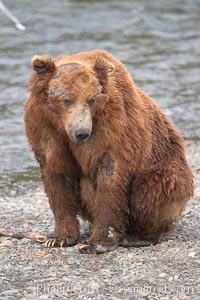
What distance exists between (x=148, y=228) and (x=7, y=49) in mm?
11380

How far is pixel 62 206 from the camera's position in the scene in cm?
654

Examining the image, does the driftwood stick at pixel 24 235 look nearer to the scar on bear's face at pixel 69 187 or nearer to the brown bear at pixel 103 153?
the brown bear at pixel 103 153

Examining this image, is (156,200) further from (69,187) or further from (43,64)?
(43,64)

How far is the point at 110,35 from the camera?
19344 mm

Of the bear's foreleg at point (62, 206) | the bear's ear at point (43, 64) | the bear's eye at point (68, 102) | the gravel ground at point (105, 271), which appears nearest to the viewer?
the gravel ground at point (105, 271)

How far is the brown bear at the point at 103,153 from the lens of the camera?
5.91 meters

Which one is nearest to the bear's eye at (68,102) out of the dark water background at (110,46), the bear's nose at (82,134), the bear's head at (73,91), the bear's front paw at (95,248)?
the bear's head at (73,91)

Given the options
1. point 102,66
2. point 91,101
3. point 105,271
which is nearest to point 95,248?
point 105,271

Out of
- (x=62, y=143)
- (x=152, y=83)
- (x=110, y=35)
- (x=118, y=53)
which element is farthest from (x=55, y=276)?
(x=110, y=35)

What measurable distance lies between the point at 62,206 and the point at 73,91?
3.85 feet

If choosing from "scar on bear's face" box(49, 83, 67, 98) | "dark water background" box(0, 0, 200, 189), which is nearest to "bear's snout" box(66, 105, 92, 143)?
"scar on bear's face" box(49, 83, 67, 98)

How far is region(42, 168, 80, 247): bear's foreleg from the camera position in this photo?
6480 millimetres

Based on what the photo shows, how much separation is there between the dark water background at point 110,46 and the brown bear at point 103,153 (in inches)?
135

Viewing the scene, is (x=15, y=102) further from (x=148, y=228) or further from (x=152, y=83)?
(x=148, y=228)
